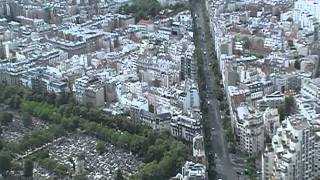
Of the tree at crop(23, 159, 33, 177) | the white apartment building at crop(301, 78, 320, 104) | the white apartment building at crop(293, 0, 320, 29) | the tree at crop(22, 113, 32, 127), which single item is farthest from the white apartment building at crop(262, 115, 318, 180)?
the white apartment building at crop(293, 0, 320, 29)

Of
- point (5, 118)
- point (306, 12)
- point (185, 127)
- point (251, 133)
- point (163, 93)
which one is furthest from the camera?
point (306, 12)

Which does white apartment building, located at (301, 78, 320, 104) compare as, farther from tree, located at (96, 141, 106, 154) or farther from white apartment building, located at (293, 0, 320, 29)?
white apartment building, located at (293, 0, 320, 29)

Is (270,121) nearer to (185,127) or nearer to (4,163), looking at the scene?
(185,127)

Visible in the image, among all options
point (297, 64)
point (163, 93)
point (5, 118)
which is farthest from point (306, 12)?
point (5, 118)

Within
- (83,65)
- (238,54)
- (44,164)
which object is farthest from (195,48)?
(44,164)

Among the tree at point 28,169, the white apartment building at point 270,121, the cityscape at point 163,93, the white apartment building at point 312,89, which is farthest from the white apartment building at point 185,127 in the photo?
the tree at point 28,169

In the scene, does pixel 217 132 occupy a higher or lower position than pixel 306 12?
lower
